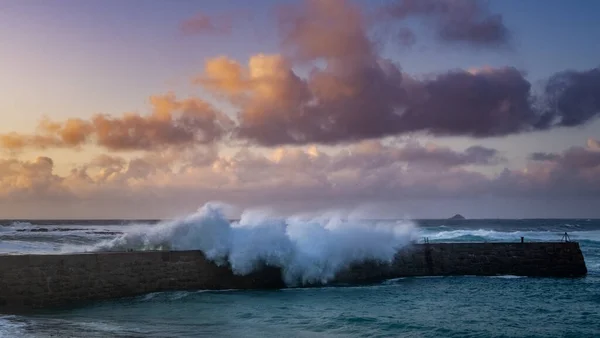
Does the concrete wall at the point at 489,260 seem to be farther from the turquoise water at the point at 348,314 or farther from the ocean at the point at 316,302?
the turquoise water at the point at 348,314

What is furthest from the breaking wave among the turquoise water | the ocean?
the turquoise water

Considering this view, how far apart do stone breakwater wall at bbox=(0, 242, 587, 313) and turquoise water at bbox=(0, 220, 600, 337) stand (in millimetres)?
669

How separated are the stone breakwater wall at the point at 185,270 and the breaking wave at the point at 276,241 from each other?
40 centimetres

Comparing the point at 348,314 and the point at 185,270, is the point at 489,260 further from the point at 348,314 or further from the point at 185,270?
the point at 185,270

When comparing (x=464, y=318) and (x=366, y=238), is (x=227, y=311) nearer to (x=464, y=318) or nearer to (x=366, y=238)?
(x=464, y=318)

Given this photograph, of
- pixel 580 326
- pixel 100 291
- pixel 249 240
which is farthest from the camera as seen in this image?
pixel 249 240

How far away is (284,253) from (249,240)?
1.34 metres

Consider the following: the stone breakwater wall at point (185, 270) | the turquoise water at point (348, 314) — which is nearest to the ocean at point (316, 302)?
the turquoise water at point (348, 314)

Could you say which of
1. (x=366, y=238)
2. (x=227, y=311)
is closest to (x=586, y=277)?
(x=366, y=238)

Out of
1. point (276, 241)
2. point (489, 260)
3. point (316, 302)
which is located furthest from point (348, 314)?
point (489, 260)

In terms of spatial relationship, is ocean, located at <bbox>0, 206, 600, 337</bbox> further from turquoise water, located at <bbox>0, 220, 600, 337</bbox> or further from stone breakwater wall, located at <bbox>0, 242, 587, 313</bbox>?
stone breakwater wall, located at <bbox>0, 242, 587, 313</bbox>

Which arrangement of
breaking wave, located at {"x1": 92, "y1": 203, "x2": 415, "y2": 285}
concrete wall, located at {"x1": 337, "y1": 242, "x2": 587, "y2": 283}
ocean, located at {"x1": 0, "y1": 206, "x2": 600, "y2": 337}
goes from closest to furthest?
ocean, located at {"x1": 0, "y1": 206, "x2": 600, "y2": 337}, breaking wave, located at {"x1": 92, "y1": 203, "x2": 415, "y2": 285}, concrete wall, located at {"x1": 337, "y1": 242, "x2": 587, "y2": 283}

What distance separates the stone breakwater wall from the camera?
52.0 ft

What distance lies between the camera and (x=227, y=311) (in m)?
15.4
